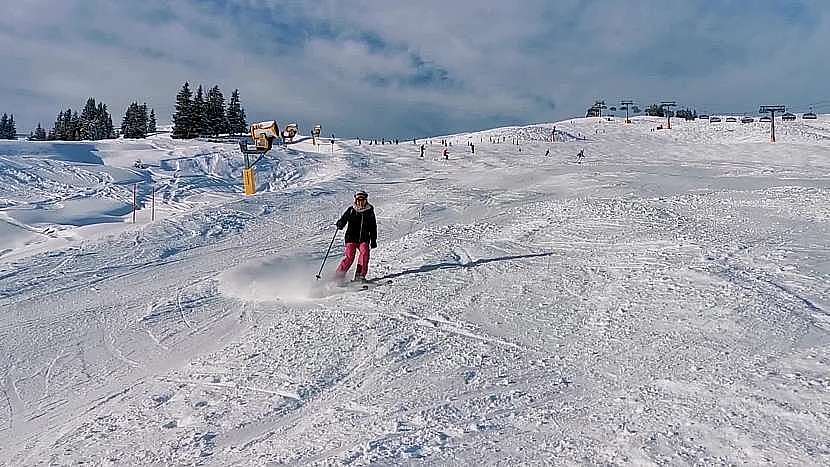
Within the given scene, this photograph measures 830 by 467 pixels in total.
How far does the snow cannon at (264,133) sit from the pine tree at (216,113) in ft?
137

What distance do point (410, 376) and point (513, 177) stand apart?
22157 millimetres

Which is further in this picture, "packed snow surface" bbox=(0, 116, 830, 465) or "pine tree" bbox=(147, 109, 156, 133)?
"pine tree" bbox=(147, 109, 156, 133)

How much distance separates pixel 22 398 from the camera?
18.2 ft

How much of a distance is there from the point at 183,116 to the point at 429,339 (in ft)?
199

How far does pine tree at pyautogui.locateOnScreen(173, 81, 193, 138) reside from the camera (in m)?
61.0

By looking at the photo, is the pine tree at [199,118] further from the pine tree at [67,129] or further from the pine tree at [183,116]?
the pine tree at [67,129]

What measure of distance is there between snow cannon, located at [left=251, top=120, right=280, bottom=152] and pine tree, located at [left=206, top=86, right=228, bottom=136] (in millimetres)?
41739

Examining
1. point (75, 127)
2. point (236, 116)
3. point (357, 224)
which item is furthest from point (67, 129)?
point (357, 224)

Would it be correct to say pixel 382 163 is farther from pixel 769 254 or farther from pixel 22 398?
pixel 22 398

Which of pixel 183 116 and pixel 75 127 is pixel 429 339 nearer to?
pixel 183 116

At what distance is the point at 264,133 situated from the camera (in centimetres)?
2391

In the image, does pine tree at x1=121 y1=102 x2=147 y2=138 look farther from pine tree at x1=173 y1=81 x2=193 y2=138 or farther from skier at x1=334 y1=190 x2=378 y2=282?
skier at x1=334 y1=190 x2=378 y2=282

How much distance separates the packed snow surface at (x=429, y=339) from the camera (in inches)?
173

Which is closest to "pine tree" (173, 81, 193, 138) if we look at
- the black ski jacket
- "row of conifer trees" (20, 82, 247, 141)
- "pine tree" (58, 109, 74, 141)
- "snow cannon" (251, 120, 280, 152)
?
"row of conifer trees" (20, 82, 247, 141)
